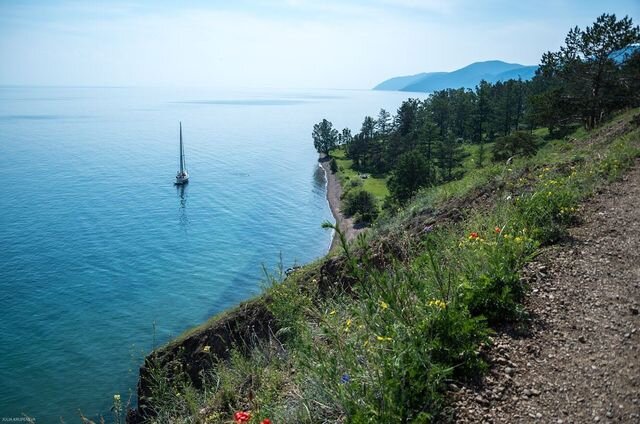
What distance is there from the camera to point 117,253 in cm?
4559

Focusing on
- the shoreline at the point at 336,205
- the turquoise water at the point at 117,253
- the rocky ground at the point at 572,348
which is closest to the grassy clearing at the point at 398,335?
the rocky ground at the point at 572,348

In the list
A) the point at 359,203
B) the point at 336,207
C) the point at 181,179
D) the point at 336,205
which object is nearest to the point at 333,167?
the point at 336,205

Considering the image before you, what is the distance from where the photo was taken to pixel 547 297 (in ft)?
15.6

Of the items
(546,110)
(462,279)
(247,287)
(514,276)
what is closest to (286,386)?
(462,279)

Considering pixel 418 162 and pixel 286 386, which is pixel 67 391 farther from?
pixel 418 162

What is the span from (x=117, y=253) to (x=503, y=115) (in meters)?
67.5

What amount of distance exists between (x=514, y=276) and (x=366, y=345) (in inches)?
75.6

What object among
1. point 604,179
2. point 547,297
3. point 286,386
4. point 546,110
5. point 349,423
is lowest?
point 286,386

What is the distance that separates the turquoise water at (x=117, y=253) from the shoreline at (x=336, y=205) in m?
1.77

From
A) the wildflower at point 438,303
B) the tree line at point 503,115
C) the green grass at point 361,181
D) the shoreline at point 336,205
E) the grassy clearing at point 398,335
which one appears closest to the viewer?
the grassy clearing at point 398,335

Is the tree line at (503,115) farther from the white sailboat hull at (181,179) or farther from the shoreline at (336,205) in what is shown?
the white sailboat hull at (181,179)

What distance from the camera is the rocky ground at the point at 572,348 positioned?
3311 millimetres

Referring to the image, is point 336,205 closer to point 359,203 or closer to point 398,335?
point 359,203

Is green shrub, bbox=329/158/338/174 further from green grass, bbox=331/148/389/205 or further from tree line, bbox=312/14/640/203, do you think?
tree line, bbox=312/14/640/203
